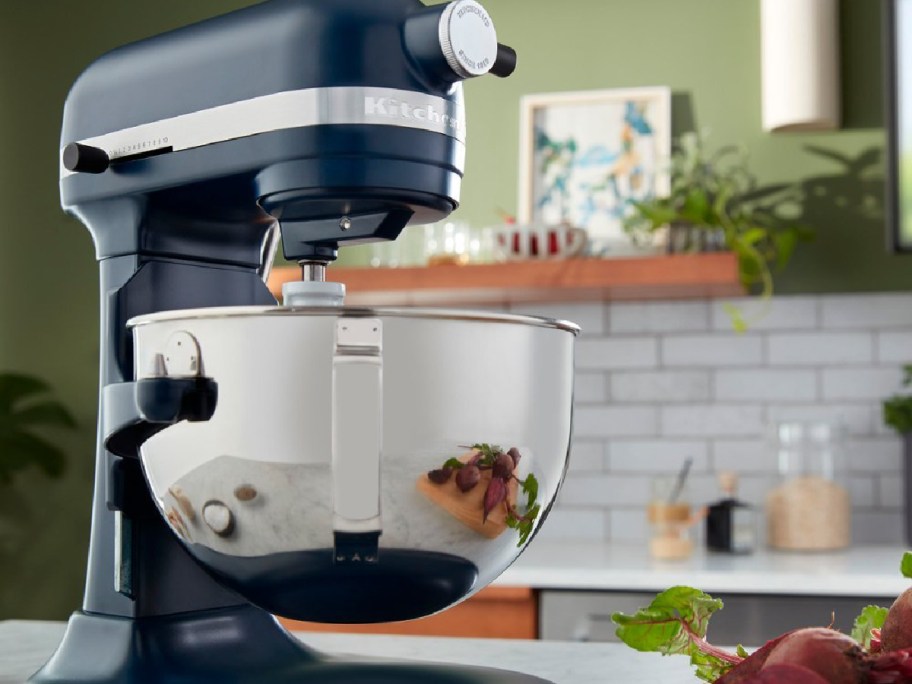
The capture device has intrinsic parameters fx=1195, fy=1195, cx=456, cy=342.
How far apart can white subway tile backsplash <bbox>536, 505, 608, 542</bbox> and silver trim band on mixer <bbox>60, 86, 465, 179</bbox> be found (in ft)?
7.43

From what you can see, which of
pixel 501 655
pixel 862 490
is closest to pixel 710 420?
pixel 862 490

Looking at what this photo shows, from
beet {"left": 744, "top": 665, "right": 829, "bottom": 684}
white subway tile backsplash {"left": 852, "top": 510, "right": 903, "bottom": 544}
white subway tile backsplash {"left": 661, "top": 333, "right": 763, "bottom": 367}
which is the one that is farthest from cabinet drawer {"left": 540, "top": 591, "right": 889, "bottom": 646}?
beet {"left": 744, "top": 665, "right": 829, "bottom": 684}

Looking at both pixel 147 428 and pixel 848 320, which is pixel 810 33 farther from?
pixel 147 428

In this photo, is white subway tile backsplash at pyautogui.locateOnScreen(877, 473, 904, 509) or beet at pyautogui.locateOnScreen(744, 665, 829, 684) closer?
beet at pyautogui.locateOnScreen(744, 665, 829, 684)

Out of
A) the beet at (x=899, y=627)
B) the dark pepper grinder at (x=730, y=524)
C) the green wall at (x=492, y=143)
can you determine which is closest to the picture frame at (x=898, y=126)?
the green wall at (x=492, y=143)

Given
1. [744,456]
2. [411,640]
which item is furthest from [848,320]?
[411,640]

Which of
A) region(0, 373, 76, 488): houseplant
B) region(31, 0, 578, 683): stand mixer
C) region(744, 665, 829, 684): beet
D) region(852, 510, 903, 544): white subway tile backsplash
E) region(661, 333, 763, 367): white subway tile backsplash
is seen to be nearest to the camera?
region(744, 665, 829, 684): beet

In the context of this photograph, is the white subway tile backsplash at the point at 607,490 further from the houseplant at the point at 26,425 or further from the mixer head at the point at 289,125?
the mixer head at the point at 289,125

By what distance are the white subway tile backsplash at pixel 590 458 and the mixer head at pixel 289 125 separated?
2.20 meters

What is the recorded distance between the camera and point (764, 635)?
7.47 ft

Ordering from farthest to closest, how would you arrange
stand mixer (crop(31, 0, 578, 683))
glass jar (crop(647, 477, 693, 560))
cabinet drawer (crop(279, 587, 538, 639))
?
glass jar (crop(647, 477, 693, 560)), cabinet drawer (crop(279, 587, 538, 639)), stand mixer (crop(31, 0, 578, 683))

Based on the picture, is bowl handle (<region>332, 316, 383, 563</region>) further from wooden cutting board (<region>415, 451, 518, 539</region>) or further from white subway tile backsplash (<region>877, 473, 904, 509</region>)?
white subway tile backsplash (<region>877, 473, 904, 509</region>)

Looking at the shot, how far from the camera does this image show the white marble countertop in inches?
88.4

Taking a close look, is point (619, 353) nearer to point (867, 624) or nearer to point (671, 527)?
point (671, 527)
